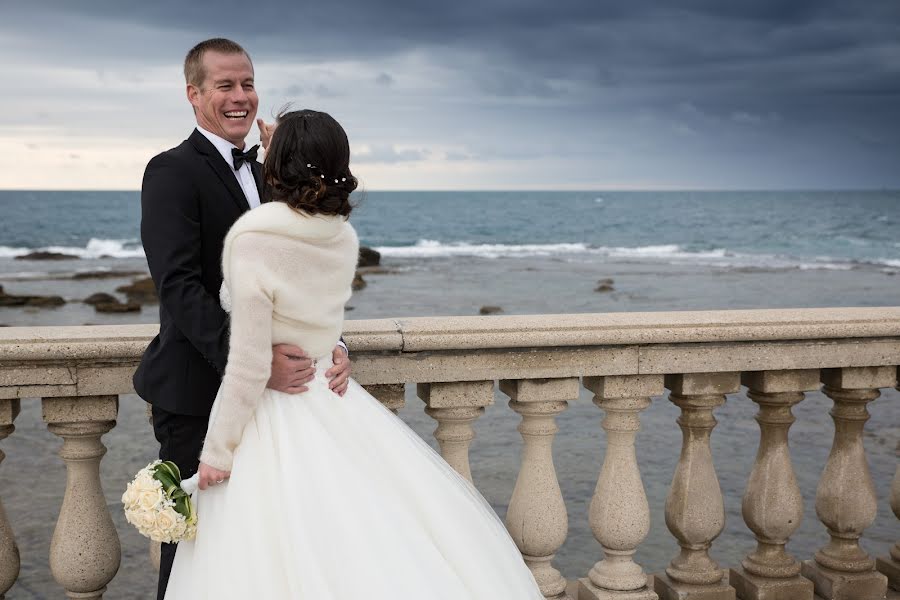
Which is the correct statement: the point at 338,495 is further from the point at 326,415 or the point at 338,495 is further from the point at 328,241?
the point at 328,241

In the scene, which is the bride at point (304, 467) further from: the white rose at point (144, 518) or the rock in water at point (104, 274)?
the rock in water at point (104, 274)

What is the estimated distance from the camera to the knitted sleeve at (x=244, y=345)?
2283 mm

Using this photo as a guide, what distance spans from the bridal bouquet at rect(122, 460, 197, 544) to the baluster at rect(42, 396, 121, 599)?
0.56 m

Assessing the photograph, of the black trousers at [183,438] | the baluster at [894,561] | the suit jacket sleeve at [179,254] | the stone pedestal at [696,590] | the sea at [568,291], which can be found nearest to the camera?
the suit jacket sleeve at [179,254]

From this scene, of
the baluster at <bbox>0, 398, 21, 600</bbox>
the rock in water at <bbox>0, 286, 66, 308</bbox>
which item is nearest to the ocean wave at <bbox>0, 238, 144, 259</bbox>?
the rock in water at <bbox>0, 286, 66, 308</bbox>

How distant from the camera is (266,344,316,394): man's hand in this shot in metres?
2.38

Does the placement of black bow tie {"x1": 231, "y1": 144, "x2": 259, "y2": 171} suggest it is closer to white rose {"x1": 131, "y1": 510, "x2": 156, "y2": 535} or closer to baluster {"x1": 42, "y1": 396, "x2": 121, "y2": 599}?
baluster {"x1": 42, "y1": 396, "x2": 121, "y2": 599}

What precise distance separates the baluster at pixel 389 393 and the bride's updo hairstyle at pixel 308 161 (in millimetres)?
832

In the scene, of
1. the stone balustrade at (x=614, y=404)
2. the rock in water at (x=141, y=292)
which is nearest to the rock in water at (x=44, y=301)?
the rock in water at (x=141, y=292)

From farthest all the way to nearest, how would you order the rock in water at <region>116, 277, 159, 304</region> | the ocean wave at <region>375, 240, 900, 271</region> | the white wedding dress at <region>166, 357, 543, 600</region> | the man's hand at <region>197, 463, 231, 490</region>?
the ocean wave at <region>375, 240, 900, 271</region>
the rock in water at <region>116, 277, 159, 304</region>
the man's hand at <region>197, 463, 231, 490</region>
the white wedding dress at <region>166, 357, 543, 600</region>

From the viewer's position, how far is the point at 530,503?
3.10 metres

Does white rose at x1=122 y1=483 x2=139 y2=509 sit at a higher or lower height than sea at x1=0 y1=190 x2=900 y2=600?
higher

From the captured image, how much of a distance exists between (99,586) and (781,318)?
8.23ft

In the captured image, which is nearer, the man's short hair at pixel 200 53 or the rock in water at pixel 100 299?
the man's short hair at pixel 200 53
